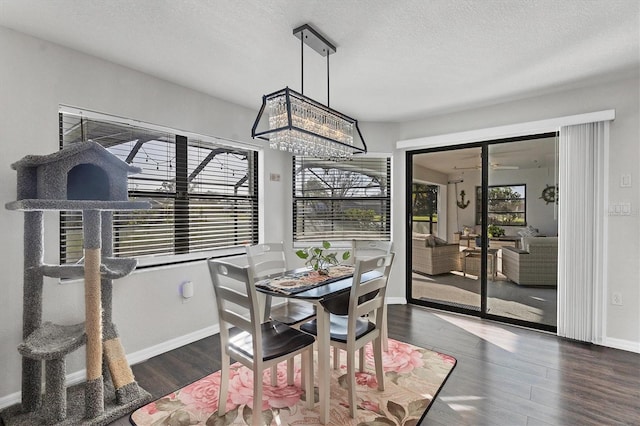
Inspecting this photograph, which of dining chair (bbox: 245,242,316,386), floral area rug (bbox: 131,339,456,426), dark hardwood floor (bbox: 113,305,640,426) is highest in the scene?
dining chair (bbox: 245,242,316,386)

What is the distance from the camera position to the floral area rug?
2010 mm

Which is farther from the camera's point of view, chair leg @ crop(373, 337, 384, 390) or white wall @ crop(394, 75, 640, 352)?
white wall @ crop(394, 75, 640, 352)

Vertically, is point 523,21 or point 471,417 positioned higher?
point 523,21

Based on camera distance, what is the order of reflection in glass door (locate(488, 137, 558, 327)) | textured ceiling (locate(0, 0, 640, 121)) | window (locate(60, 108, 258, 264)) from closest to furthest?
1. textured ceiling (locate(0, 0, 640, 121))
2. window (locate(60, 108, 258, 264))
3. reflection in glass door (locate(488, 137, 558, 327))

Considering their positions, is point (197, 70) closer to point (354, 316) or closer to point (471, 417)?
point (354, 316)

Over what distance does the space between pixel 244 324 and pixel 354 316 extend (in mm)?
675

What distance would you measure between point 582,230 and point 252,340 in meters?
3.23

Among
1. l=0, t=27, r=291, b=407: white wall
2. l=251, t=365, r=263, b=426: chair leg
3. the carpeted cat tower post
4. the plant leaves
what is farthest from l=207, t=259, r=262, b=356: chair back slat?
l=0, t=27, r=291, b=407: white wall

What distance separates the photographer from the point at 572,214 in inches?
125

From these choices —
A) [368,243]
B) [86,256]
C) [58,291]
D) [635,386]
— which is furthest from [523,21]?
[58,291]

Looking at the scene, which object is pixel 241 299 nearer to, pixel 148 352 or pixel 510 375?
pixel 148 352

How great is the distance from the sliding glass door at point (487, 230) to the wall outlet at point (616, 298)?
1.89 ft

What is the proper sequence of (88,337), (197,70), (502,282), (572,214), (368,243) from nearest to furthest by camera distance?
(88,337) < (197,70) < (572,214) < (368,243) < (502,282)

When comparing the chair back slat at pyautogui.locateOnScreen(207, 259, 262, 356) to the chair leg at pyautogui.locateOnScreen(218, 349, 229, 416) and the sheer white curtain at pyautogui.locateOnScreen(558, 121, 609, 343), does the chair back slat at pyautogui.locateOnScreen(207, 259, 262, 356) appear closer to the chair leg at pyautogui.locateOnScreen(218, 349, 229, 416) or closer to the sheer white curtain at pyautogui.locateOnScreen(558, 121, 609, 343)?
the chair leg at pyautogui.locateOnScreen(218, 349, 229, 416)
